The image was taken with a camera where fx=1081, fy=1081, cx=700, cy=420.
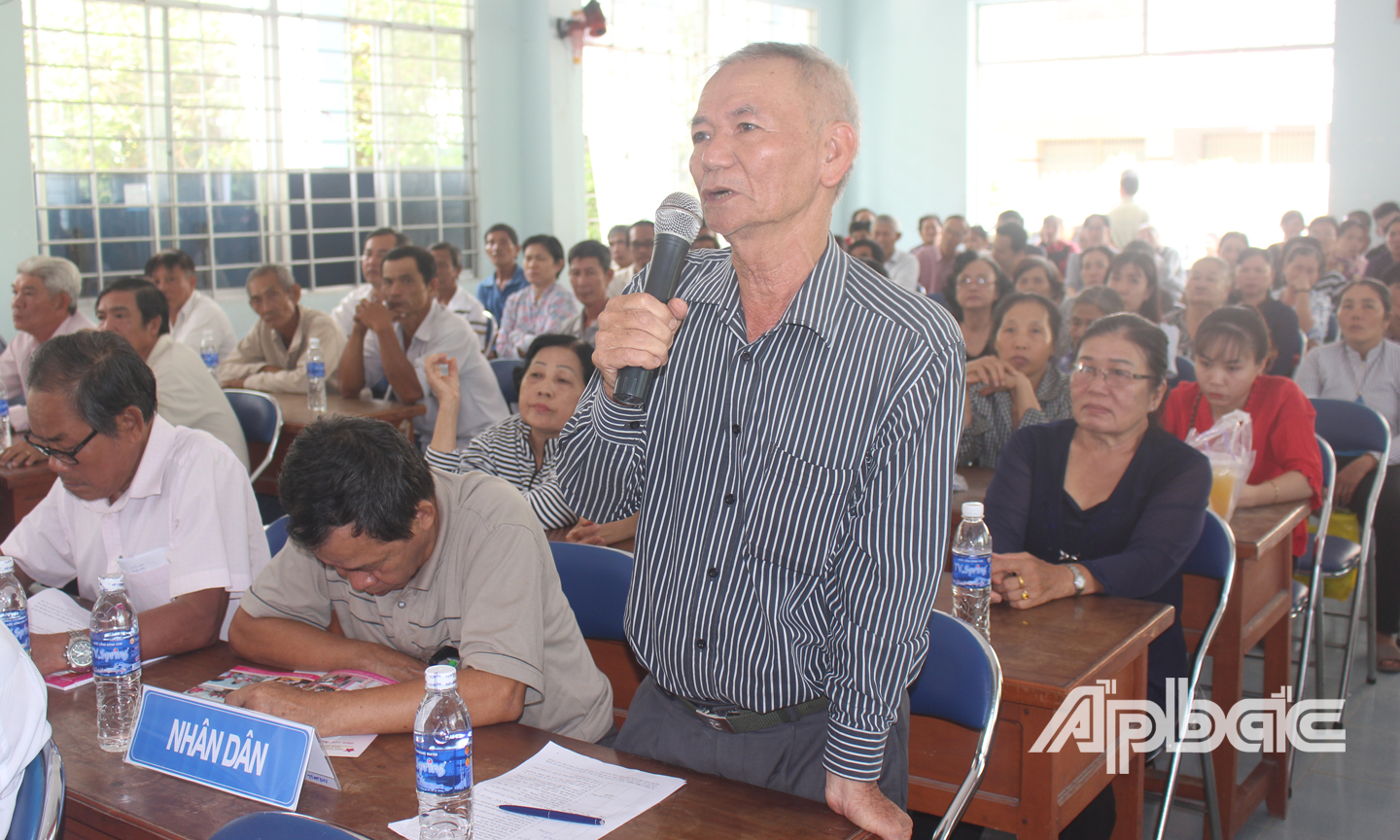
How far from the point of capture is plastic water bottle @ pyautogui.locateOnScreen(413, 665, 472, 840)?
4.33ft

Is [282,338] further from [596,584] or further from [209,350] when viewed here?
[596,584]

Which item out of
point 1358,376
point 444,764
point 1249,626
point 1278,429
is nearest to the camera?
point 444,764

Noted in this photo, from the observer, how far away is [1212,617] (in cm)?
235

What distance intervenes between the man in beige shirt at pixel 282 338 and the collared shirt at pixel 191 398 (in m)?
1.28

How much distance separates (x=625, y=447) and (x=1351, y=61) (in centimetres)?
1144

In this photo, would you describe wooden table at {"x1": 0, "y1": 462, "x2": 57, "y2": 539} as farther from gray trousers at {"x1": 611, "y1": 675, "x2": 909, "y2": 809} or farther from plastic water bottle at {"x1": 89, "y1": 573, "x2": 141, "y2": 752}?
gray trousers at {"x1": 611, "y1": 675, "x2": 909, "y2": 809}

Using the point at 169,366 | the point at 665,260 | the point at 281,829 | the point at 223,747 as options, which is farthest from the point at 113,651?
the point at 169,366

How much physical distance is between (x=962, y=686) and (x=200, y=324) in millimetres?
5113

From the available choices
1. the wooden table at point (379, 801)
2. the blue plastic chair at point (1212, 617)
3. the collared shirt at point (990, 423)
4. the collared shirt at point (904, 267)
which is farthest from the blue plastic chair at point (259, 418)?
the collared shirt at point (904, 267)

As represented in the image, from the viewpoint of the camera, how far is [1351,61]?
34.1 ft

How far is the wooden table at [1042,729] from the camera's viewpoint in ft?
6.06

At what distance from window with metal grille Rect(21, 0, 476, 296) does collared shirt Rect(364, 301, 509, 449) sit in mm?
3307

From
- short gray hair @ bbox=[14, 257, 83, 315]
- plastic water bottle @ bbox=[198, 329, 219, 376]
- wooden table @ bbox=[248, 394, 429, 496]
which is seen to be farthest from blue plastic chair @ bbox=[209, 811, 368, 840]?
plastic water bottle @ bbox=[198, 329, 219, 376]

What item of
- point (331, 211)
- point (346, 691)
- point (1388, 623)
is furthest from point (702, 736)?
point (331, 211)
